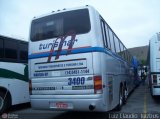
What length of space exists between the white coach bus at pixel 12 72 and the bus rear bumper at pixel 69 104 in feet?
8.65

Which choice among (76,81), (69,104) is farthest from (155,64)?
(69,104)

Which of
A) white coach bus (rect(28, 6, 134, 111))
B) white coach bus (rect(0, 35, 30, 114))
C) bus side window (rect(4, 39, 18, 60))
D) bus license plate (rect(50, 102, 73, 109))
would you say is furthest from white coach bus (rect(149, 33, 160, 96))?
bus side window (rect(4, 39, 18, 60))

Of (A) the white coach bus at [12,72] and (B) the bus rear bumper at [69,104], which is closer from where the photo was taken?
(B) the bus rear bumper at [69,104]

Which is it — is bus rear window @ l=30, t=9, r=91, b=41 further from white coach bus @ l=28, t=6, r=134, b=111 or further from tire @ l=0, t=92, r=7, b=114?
tire @ l=0, t=92, r=7, b=114

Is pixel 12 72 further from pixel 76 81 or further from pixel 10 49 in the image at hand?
pixel 76 81

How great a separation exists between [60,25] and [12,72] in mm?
3741

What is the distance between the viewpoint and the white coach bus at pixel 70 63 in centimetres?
752

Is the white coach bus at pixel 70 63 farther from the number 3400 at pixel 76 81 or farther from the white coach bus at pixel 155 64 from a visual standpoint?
the white coach bus at pixel 155 64

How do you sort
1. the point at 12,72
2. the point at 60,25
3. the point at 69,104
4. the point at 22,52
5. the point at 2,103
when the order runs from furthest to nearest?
1. the point at 22,52
2. the point at 12,72
3. the point at 2,103
4. the point at 60,25
5. the point at 69,104

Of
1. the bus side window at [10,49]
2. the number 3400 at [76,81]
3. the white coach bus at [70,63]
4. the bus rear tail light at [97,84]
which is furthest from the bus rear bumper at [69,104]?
the bus side window at [10,49]

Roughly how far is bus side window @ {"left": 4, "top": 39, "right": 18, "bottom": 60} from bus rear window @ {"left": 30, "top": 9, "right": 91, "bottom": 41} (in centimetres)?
226

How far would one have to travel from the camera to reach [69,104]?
303 inches

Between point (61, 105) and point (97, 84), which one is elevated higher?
point (97, 84)

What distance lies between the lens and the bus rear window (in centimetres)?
792
